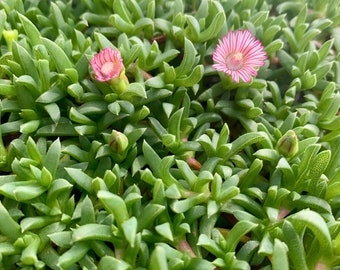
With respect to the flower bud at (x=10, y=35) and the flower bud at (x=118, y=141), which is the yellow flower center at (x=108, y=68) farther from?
the flower bud at (x=10, y=35)

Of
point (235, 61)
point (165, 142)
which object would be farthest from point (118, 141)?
point (235, 61)

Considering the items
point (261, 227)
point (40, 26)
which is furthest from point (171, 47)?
point (261, 227)

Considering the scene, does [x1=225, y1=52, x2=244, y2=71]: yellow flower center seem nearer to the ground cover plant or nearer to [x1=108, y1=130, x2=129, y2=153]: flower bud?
the ground cover plant

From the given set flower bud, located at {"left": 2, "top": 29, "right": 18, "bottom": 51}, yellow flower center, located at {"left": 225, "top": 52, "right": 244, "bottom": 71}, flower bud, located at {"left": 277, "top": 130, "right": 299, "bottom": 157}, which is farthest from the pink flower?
flower bud, located at {"left": 2, "top": 29, "right": 18, "bottom": 51}

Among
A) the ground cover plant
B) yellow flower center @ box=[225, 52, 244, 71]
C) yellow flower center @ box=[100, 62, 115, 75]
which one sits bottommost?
the ground cover plant

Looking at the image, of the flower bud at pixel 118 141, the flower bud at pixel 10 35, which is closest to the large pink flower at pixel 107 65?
the flower bud at pixel 118 141

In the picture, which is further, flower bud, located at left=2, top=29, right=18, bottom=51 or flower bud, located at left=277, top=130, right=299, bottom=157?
flower bud, located at left=2, top=29, right=18, bottom=51

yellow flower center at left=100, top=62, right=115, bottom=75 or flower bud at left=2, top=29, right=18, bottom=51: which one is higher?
yellow flower center at left=100, top=62, right=115, bottom=75

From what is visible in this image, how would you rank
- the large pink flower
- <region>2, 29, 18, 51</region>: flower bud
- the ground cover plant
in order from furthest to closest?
<region>2, 29, 18, 51</region>: flower bud → the large pink flower → the ground cover plant
